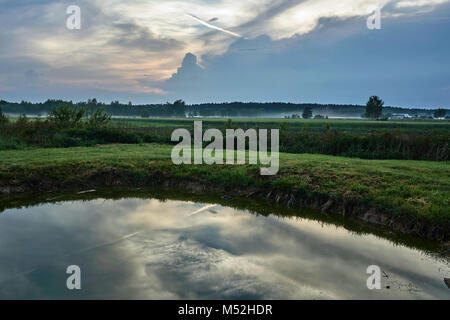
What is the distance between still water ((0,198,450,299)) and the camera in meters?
5.89

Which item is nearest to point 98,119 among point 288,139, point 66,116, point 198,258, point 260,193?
point 66,116

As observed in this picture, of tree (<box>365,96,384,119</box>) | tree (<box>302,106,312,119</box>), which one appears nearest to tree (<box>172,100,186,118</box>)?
tree (<box>302,106,312,119</box>)

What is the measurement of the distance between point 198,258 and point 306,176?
6.74 meters

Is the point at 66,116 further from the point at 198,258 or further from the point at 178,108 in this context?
the point at 178,108

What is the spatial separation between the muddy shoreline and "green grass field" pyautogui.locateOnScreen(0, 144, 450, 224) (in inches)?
6.1

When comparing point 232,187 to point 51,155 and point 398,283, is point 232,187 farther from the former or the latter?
point 51,155

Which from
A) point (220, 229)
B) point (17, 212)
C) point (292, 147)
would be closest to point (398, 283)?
point (220, 229)

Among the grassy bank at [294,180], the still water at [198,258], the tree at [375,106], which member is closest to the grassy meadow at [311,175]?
the grassy bank at [294,180]

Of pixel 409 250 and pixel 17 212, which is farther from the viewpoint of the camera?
pixel 17 212

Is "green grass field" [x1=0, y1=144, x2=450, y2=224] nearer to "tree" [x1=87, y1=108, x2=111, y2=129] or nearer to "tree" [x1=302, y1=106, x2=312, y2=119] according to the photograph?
"tree" [x1=87, y1=108, x2=111, y2=129]

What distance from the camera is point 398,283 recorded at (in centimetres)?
633

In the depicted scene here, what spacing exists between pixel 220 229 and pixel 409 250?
4.71 metres
